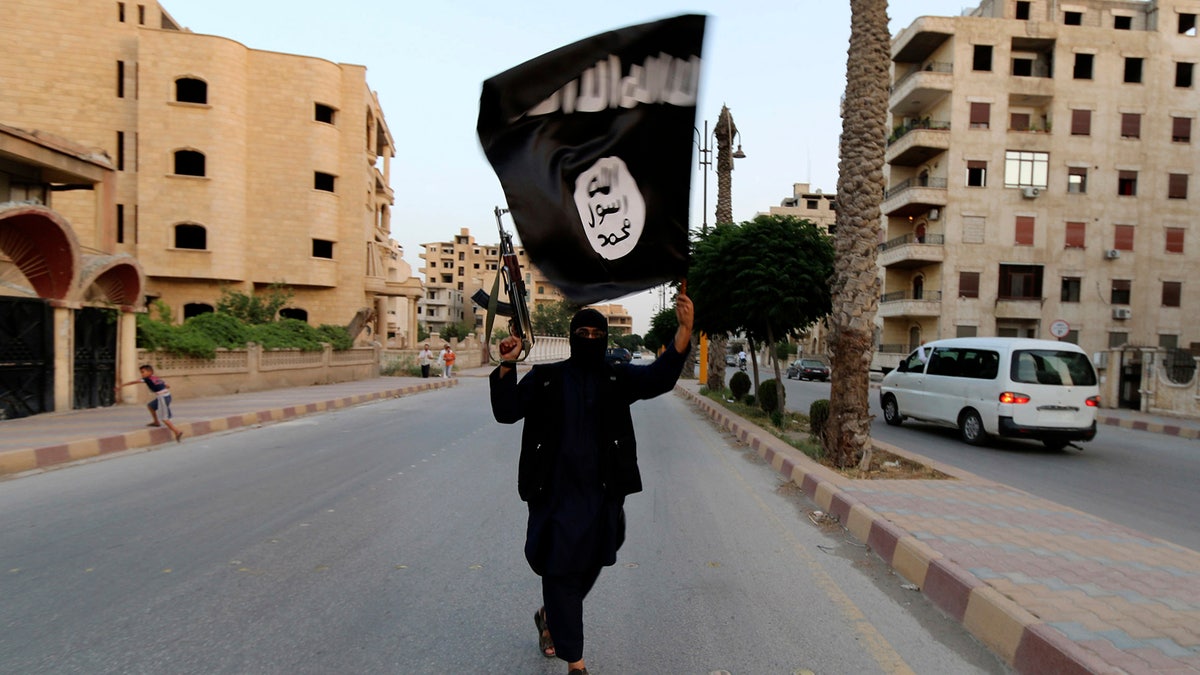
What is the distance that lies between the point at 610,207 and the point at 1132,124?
47377 mm

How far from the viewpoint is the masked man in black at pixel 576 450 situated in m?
3.05

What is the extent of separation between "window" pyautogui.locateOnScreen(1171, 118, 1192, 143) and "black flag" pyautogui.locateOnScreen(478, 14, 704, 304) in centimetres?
4794

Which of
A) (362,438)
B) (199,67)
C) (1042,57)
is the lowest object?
(362,438)

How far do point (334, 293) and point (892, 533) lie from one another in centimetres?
3618

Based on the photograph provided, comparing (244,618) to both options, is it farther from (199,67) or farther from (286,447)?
(199,67)

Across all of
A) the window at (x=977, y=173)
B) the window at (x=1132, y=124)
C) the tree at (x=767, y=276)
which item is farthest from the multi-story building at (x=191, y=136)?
the window at (x=1132, y=124)

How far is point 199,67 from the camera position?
33.0 meters

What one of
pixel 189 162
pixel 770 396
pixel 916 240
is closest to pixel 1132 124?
pixel 916 240

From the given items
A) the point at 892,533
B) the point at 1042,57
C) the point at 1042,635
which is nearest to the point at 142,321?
the point at 892,533

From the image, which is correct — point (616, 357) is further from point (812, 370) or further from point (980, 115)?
point (980, 115)

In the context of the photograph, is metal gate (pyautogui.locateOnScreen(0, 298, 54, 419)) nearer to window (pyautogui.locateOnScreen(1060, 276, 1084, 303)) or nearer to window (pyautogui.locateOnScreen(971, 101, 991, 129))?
window (pyautogui.locateOnScreen(971, 101, 991, 129))

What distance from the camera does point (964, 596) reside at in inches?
162

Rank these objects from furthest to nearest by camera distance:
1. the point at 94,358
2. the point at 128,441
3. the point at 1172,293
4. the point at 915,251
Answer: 1. the point at 915,251
2. the point at 1172,293
3. the point at 94,358
4. the point at 128,441

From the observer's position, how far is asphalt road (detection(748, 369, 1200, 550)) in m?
7.23
